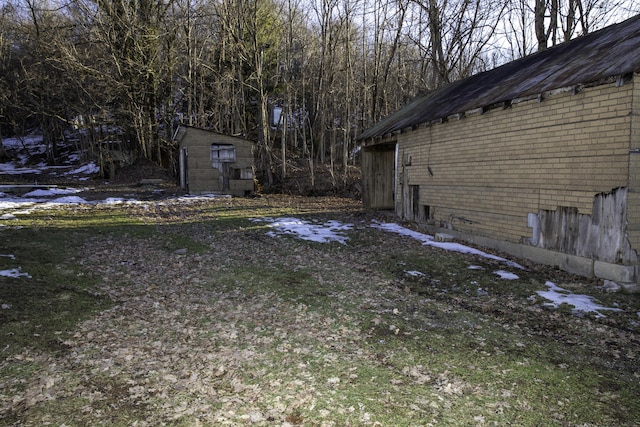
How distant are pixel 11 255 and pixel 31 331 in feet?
13.2

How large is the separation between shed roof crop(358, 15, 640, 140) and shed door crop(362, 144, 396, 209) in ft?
11.7

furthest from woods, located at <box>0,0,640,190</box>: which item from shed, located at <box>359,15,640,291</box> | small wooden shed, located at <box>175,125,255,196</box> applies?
shed, located at <box>359,15,640,291</box>

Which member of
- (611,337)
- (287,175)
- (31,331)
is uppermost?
(287,175)

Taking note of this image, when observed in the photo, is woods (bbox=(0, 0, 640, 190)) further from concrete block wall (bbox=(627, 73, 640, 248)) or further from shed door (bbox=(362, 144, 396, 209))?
concrete block wall (bbox=(627, 73, 640, 248))

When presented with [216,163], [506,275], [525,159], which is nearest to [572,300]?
[506,275]

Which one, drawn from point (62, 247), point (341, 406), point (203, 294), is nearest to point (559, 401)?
point (341, 406)

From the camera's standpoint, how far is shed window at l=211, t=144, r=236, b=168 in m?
20.8

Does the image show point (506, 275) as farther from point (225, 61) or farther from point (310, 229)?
point (225, 61)

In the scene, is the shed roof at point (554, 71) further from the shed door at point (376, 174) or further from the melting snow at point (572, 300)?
the shed door at point (376, 174)

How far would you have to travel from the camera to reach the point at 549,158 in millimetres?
7855

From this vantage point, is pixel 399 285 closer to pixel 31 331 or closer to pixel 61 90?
pixel 31 331

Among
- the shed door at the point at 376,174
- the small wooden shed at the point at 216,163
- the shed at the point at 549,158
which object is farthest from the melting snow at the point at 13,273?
the small wooden shed at the point at 216,163

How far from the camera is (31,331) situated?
454 centimetres

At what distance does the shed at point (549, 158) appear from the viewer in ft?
21.3
